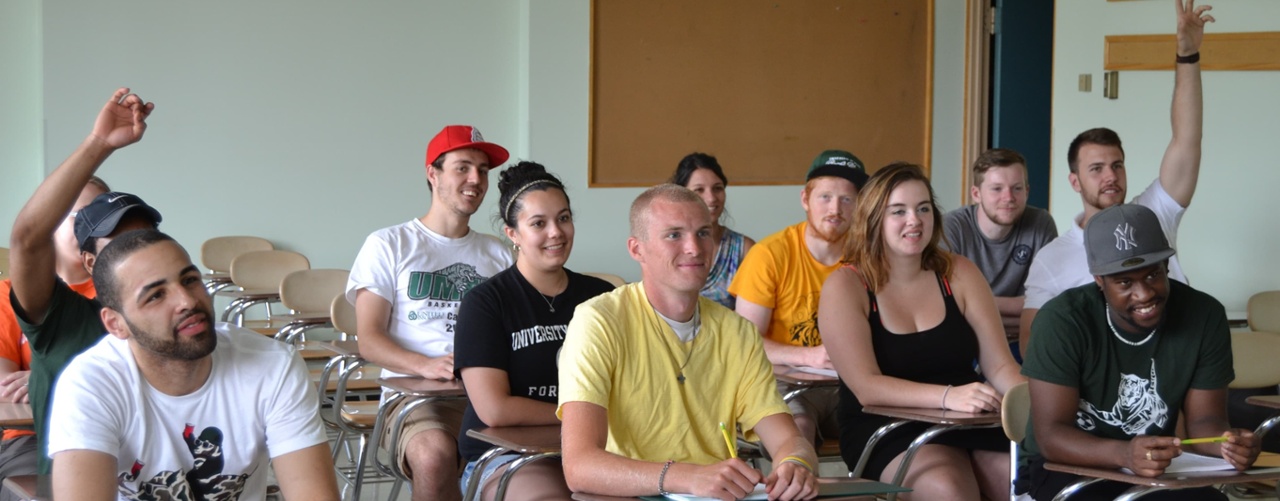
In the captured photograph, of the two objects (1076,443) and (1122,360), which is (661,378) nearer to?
(1076,443)

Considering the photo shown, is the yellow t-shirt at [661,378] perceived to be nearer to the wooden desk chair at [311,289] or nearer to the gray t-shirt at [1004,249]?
the gray t-shirt at [1004,249]

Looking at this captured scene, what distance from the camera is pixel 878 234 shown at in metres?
3.21

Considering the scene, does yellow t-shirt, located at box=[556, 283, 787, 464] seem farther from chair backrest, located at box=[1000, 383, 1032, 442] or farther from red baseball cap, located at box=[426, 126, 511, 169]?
red baseball cap, located at box=[426, 126, 511, 169]

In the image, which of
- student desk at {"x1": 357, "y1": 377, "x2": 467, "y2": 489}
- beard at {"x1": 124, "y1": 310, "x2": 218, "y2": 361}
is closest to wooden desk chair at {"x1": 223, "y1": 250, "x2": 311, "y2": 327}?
student desk at {"x1": 357, "y1": 377, "x2": 467, "y2": 489}

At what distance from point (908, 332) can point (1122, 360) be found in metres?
0.58

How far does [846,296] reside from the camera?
312 cm

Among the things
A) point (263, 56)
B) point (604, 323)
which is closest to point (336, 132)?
point (263, 56)

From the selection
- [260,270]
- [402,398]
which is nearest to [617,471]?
[402,398]

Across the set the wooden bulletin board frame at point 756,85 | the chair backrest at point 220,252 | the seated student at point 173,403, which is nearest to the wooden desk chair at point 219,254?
the chair backrest at point 220,252

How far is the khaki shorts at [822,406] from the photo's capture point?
3.57 m

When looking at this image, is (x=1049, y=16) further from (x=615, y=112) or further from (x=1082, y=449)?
(x=1082, y=449)

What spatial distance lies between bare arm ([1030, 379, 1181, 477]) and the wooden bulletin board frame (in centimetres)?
430

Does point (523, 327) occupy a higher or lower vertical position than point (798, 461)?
higher

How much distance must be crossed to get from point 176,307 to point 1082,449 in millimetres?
1821
